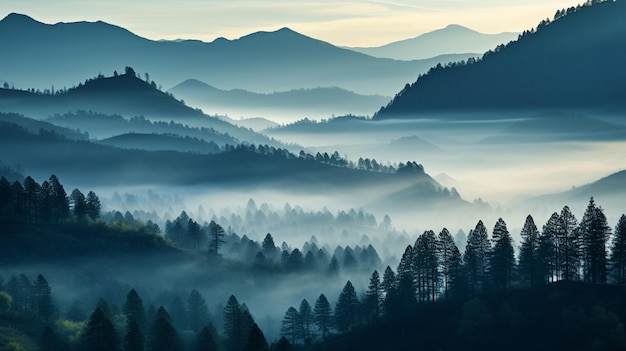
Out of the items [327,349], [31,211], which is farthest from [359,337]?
[31,211]

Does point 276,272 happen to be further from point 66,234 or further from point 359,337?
point 359,337

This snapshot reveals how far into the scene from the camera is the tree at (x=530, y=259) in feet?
481

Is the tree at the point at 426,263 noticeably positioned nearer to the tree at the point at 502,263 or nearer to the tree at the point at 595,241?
the tree at the point at 502,263

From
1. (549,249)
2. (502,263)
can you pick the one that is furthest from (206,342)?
(549,249)

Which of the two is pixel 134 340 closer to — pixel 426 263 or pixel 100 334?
pixel 100 334

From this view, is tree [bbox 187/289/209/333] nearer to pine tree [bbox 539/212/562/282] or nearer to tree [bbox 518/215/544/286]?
tree [bbox 518/215/544/286]

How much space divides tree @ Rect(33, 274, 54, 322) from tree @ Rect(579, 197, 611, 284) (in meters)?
75.9

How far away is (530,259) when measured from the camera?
147 meters

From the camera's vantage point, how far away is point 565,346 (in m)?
123

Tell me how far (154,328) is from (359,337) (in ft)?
89.7

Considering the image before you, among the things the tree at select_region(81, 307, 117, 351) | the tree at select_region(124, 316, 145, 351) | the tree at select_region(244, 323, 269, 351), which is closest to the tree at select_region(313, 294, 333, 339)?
the tree at select_region(124, 316, 145, 351)

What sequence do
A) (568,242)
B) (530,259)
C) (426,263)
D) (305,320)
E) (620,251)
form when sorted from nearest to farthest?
(620,251)
(568,242)
(530,259)
(426,263)
(305,320)

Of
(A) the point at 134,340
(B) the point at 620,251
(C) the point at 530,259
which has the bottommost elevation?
(A) the point at 134,340

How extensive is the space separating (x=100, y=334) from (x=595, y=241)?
6597 centimetres
